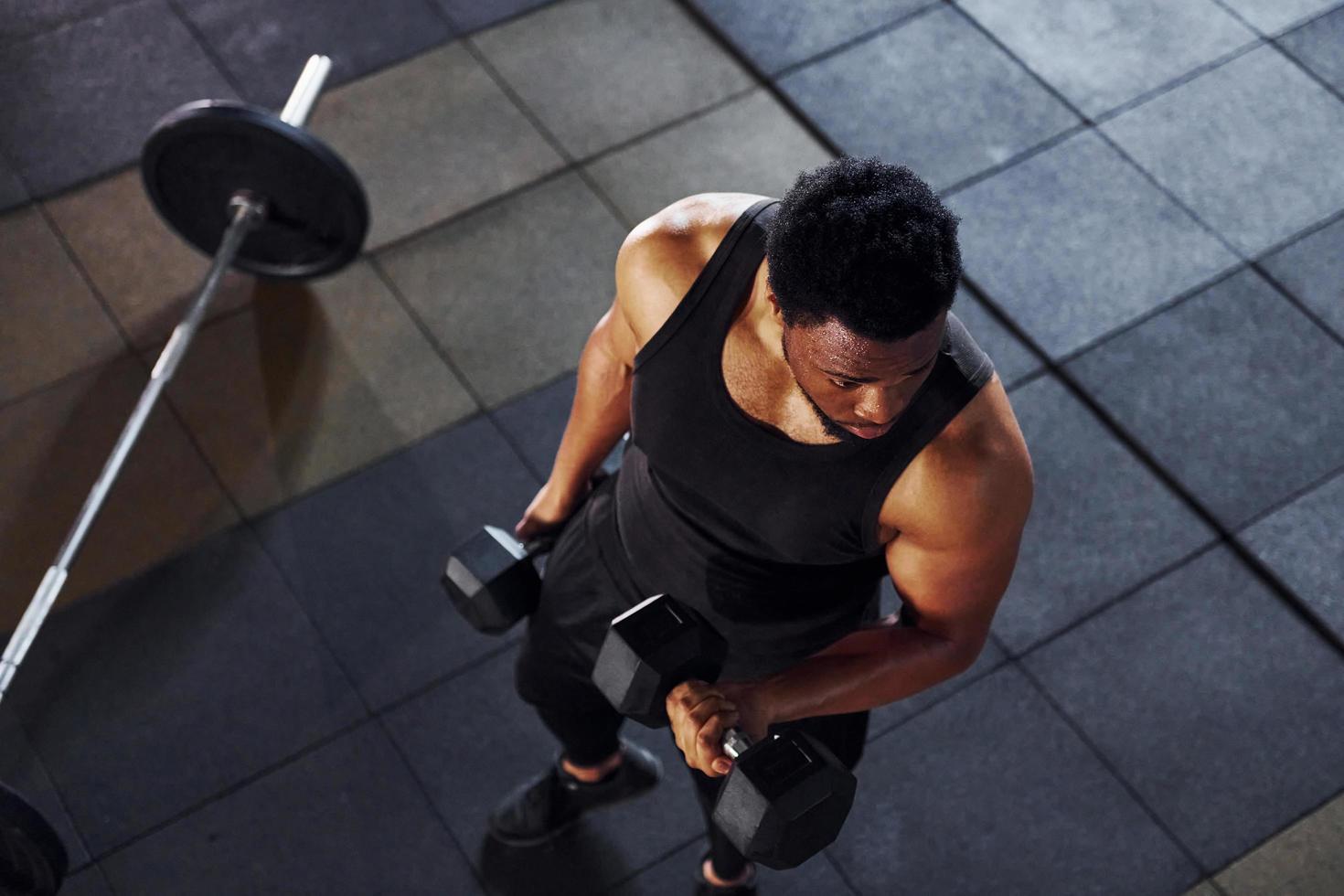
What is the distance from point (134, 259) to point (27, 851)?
1784mm

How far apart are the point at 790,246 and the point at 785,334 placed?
12cm

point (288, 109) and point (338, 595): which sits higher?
point (288, 109)

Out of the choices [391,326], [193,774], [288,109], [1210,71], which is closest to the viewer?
[193,774]

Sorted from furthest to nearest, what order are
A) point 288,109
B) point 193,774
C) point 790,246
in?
point 288,109 < point 193,774 < point 790,246

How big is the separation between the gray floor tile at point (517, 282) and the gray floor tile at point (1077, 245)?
973mm

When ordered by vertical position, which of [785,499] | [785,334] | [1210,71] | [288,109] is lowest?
[1210,71]

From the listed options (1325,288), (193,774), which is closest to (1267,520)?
(1325,288)

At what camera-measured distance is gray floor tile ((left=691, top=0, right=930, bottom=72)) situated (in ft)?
14.3

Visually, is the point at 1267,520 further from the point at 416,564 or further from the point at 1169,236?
the point at 416,564

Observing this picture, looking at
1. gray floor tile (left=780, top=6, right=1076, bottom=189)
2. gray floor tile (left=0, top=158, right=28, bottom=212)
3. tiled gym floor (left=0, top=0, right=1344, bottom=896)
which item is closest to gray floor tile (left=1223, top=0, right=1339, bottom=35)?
tiled gym floor (left=0, top=0, right=1344, bottom=896)

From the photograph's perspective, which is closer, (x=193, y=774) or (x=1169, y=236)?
(x=193, y=774)

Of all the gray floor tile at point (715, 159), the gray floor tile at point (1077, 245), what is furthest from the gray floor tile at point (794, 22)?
the gray floor tile at point (1077, 245)

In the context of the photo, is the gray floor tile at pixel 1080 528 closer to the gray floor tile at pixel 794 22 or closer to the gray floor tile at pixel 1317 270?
the gray floor tile at pixel 1317 270

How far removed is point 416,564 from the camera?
3271mm
